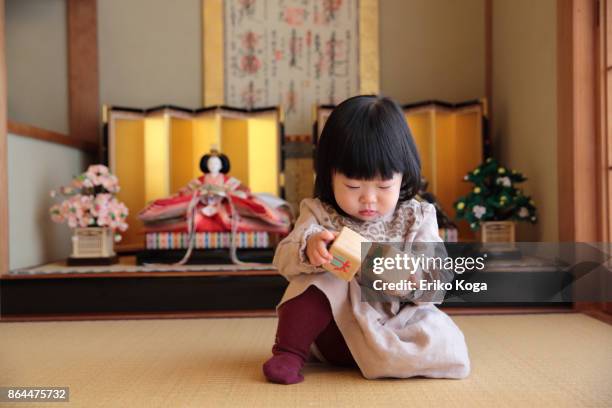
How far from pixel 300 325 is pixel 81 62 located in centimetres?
253

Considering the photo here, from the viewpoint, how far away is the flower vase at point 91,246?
2430 mm

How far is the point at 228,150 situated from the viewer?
3.14 metres

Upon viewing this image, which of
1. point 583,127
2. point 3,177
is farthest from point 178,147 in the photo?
point 583,127

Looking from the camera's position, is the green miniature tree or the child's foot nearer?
the child's foot

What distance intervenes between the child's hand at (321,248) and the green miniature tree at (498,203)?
4.69 ft

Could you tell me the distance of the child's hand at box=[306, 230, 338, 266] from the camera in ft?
3.84

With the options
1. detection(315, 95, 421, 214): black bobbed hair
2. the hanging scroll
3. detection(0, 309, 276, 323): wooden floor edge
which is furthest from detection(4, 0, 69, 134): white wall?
detection(315, 95, 421, 214): black bobbed hair

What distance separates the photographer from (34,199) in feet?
8.52

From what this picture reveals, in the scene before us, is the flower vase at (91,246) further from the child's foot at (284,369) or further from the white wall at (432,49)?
the white wall at (432,49)

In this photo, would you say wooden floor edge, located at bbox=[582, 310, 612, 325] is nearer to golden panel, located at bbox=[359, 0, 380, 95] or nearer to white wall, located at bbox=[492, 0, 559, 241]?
white wall, located at bbox=[492, 0, 559, 241]

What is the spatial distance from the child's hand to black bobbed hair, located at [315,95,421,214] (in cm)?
15

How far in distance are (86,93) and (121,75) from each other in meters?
0.21

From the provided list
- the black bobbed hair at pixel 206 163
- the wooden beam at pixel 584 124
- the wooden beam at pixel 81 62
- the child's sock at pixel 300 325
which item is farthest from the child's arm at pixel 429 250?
the wooden beam at pixel 81 62

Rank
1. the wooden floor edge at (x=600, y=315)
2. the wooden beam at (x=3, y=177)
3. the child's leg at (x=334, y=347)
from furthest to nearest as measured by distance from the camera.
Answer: the wooden beam at (x=3, y=177)
the wooden floor edge at (x=600, y=315)
the child's leg at (x=334, y=347)
